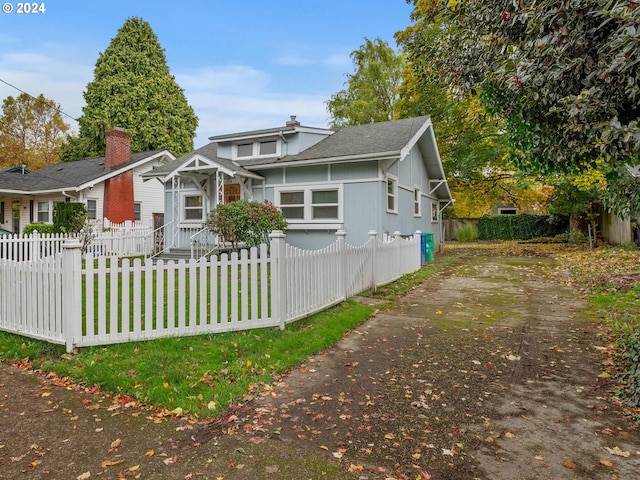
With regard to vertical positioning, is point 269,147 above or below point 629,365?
above

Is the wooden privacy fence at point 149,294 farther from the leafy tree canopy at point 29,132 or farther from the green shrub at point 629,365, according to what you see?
the leafy tree canopy at point 29,132

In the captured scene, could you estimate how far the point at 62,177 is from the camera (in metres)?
21.0

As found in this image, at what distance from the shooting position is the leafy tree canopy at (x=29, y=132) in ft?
112

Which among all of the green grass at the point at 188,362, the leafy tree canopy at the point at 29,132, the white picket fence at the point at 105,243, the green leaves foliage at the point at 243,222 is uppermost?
the leafy tree canopy at the point at 29,132

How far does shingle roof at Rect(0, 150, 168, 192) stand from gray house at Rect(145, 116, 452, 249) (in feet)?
20.9

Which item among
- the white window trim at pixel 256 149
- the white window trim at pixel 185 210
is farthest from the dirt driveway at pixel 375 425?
the white window trim at pixel 185 210

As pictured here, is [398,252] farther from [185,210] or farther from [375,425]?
[185,210]

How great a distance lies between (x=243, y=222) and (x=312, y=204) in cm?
278

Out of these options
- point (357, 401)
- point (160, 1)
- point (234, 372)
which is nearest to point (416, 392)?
point (357, 401)

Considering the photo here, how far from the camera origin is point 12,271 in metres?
5.04

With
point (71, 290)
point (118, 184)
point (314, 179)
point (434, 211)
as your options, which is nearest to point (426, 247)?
point (314, 179)

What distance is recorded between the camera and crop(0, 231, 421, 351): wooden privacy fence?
173 inches

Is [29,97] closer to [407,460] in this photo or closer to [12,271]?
[12,271]

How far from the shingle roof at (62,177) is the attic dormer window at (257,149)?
329 inches
